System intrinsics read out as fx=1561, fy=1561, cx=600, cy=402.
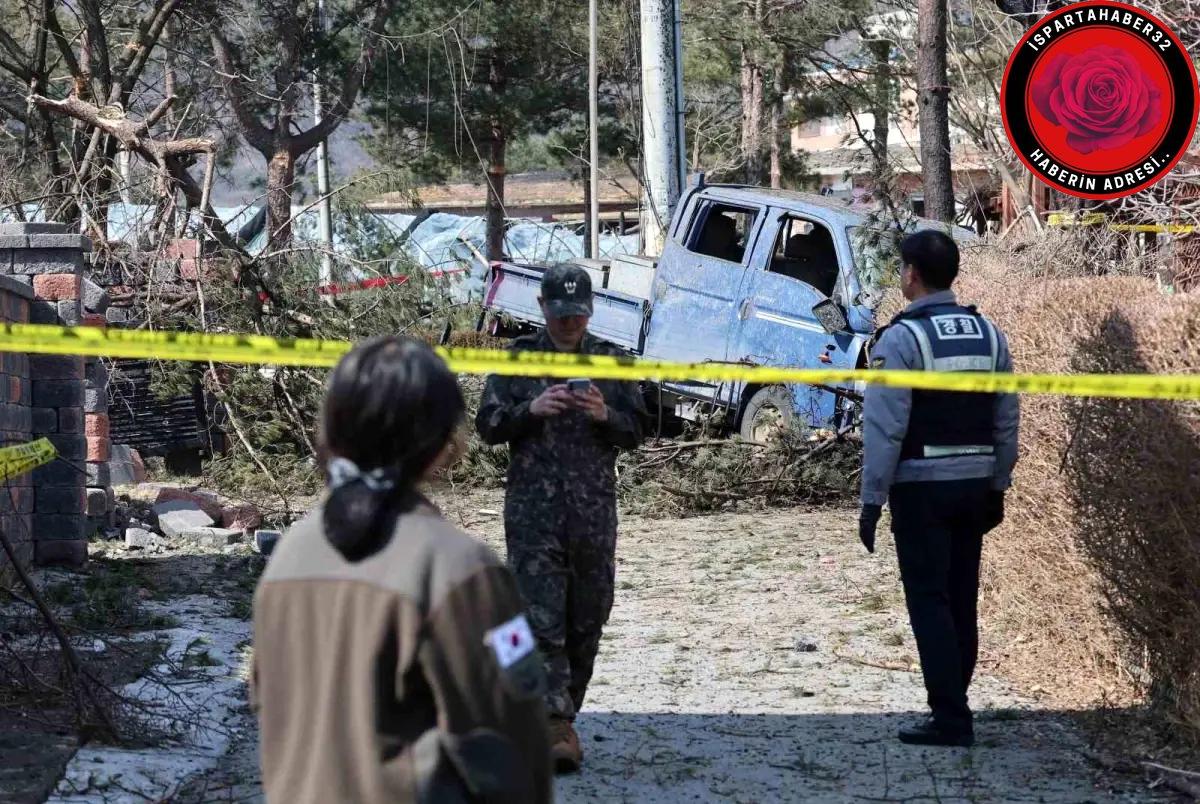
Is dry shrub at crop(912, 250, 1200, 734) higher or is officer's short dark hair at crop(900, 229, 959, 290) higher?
officer's short dark hair at crop(900, 229, 959, 290)

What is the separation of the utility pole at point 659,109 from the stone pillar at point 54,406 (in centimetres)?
793

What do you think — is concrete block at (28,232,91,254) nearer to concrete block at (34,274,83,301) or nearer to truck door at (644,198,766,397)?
concrete block at (34,274,83,301)

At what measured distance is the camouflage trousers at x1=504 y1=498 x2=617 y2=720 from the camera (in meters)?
5.09

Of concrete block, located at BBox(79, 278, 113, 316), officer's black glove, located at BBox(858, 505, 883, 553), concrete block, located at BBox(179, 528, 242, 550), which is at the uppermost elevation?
concrete block, located at BBox(79, 278, 113, 316)

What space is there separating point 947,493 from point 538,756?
3.30 meters

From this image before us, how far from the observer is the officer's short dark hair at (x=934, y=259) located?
5410 millimetres

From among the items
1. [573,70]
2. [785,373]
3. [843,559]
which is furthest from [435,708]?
[573,70]

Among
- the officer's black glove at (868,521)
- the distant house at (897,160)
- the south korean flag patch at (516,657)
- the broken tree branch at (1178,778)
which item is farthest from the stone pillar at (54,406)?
the south korean flag patch at (516,657)

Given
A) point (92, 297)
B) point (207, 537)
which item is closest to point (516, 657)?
point (207, 537)

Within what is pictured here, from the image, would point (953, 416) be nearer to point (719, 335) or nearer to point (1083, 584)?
point (1083, 584)

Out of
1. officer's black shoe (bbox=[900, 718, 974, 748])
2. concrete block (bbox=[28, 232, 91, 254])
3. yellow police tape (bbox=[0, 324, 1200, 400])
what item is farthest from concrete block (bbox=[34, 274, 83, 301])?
officer's black shoe (bbox=[900, 718, 974, 748])

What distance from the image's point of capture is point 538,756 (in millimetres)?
2279

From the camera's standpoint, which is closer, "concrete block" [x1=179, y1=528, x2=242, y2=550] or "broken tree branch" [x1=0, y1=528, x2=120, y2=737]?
"broken tree branch" [x1=0, y1=528, x2=120, y2=737]

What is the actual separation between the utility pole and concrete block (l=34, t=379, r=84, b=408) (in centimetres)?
814
